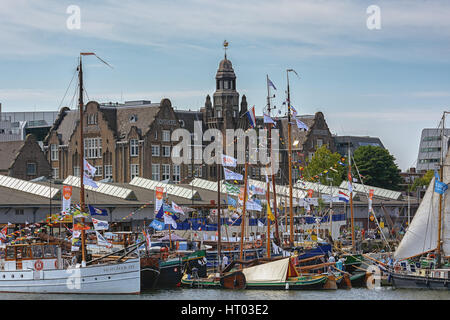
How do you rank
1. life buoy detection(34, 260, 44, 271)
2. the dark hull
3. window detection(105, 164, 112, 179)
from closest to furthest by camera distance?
life buoy detection(34, 260, 44, 271), the dark hull, window detection(105, 164, 112, 179)

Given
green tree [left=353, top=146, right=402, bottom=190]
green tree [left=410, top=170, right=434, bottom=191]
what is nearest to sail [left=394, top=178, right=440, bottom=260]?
green tree [left=410, top=170, right=434, bottom=191]

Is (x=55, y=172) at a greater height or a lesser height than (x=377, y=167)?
lesser

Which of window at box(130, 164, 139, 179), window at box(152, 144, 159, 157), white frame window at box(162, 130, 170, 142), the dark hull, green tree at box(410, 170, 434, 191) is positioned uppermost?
white frame window at box(162, 130, 170, 142)

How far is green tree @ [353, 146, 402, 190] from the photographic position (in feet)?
489

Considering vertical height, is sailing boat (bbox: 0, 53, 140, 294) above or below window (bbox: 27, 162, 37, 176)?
below

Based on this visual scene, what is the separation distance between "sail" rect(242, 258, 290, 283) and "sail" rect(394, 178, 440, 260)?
8.91m

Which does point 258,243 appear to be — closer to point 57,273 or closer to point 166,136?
point 57,273

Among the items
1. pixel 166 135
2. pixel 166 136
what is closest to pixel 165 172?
pixel 166 136

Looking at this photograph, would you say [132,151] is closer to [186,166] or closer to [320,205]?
[186,166]

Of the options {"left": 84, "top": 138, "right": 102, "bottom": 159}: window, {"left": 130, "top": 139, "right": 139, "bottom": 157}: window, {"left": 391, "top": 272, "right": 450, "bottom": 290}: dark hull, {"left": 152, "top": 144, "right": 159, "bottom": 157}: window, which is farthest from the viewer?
{"left": 84, "top": 138, "right": 102, "bottom": 159}: window

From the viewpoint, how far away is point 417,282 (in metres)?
65.3

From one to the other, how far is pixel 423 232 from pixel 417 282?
12.7 ft

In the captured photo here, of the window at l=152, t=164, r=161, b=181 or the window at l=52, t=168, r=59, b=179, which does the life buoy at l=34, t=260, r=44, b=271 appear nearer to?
the window at l=152, t=164, r=161, b=181
